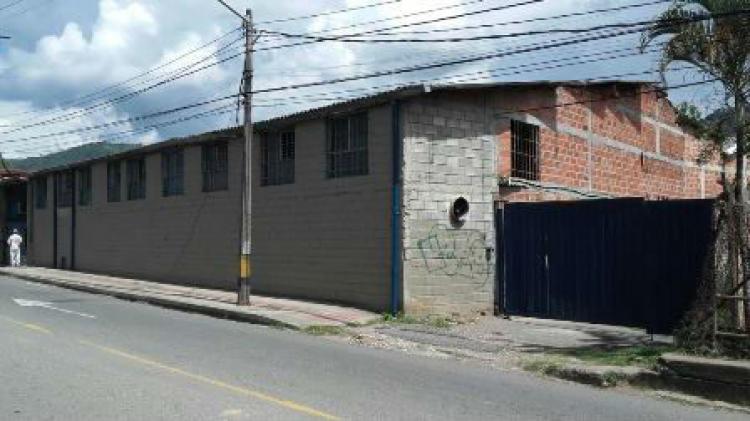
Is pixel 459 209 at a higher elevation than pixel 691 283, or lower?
higher

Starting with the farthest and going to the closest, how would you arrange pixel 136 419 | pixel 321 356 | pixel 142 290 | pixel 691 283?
pixel 142 290
pixel 691 283
pixel 321 356
pixel 136 419

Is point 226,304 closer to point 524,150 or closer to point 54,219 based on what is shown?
point 524,150

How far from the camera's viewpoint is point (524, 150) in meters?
18.6

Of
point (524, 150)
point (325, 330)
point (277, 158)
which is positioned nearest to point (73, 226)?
point (277, 158)

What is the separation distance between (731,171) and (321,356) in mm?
22374

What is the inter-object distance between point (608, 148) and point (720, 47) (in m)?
9.66

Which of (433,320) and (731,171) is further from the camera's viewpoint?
(731,171)

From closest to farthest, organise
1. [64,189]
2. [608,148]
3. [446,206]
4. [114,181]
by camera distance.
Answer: [446,206] < [608,148] < [114,181] < [64,189]

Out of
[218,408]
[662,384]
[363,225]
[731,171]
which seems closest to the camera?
[218,408]

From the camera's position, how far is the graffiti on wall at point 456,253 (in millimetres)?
16562

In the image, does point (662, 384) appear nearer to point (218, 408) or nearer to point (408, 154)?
point (218, 408)

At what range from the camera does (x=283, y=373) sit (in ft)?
32.6

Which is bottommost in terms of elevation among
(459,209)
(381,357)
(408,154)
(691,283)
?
(381,357)

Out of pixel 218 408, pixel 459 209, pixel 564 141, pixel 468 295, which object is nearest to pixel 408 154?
pixel 459 209
